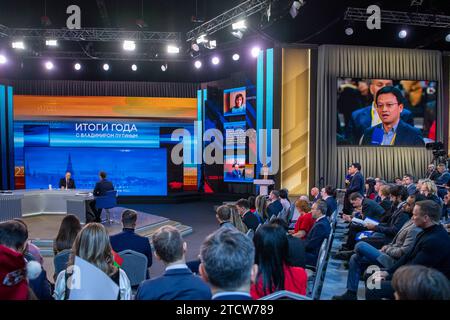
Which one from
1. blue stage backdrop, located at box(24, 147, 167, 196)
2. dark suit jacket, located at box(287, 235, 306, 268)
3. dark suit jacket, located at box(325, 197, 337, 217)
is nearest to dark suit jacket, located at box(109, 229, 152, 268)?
dark suit jacket, located at box(287, 235, 306, 268)

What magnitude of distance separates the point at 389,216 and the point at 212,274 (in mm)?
4649

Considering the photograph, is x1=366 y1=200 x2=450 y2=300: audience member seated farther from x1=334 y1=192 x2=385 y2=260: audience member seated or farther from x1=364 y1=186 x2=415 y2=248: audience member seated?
x1=334 y1=192 x2=385 y2=260: audience member seated

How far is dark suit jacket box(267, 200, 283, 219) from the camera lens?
6090 millimetres

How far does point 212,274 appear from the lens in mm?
1481

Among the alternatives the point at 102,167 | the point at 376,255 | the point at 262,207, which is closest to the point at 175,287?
the point at 376,255

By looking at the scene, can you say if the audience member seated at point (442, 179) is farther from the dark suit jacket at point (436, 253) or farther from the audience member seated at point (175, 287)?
the audience member seated at point (175, 287)

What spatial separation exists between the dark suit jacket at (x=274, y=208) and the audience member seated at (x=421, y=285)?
4520 millimetres

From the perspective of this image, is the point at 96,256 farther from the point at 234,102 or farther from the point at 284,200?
the point at 234,102

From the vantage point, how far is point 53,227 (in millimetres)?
7727

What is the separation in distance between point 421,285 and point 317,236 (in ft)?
9.76

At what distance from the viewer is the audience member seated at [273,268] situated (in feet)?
7.89

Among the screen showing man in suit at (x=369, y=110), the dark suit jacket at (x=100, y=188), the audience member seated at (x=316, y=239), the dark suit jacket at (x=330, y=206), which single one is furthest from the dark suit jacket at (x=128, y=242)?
the screen showing man in suit at (x=369, y=110)

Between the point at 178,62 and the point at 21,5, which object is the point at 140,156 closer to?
the point at 178,62

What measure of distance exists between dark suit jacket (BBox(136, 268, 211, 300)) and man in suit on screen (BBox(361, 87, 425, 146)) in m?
10.3
